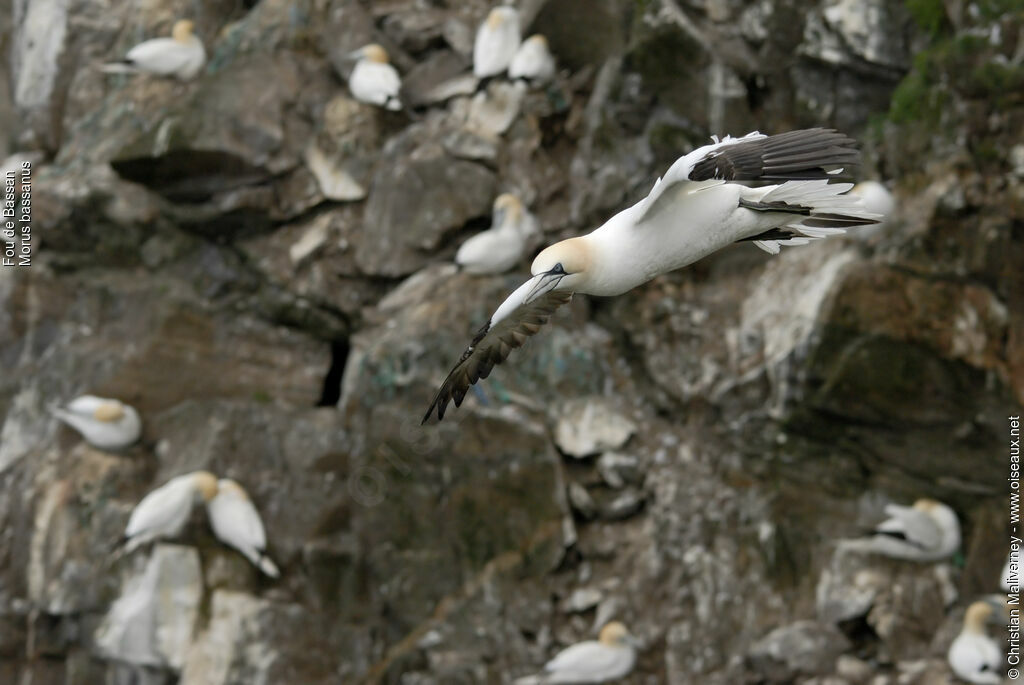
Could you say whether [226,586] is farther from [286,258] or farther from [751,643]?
[751,643]

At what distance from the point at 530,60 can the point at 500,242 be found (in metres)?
1.52

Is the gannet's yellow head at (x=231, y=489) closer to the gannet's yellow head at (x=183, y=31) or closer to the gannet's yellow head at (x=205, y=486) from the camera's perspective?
the gannet's yellow head at (x=205, y=486)

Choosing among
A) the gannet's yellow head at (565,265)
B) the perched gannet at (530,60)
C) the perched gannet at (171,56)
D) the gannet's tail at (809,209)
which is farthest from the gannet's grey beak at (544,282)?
the perched gannet at (171,56)

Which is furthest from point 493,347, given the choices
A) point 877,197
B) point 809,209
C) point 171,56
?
point 171,56

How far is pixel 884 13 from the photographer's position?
8805 mm

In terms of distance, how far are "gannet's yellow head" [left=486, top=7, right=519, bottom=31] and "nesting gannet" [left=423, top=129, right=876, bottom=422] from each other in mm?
5013

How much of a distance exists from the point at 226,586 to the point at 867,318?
4.08 m

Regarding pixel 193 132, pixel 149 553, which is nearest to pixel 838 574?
pixel 149 553

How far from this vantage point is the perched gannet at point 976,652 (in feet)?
23.3

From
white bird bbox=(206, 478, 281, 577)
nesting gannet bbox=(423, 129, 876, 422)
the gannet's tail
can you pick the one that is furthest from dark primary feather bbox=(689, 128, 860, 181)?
white bird bbox=(206, 478, 281, 577)

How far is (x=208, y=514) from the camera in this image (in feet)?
27.6

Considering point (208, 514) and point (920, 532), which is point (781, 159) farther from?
point (208, 514)

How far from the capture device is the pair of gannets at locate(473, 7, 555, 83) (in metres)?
9.59

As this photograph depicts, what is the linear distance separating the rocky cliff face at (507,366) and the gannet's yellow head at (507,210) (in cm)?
38
